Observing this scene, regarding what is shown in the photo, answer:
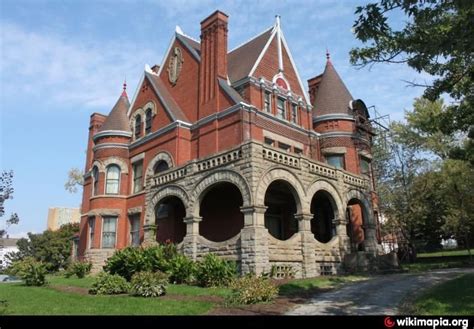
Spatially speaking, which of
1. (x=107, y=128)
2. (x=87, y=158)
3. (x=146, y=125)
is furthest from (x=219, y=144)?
(x=87, y=158)

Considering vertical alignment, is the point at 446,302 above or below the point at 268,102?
below

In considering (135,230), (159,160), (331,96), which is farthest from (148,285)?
(331,96)

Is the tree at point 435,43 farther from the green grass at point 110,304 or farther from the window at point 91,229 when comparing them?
the window at point 91,229

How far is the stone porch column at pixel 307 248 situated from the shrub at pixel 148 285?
7.17 m

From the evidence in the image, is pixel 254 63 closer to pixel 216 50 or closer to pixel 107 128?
pixel 216 50

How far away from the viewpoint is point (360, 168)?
27891 mm

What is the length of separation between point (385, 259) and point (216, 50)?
16.0 meters

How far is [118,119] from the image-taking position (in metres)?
30.0

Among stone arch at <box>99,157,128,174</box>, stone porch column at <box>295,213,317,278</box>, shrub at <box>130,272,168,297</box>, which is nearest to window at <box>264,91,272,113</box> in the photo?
stone porch column at <box>295,213,317,278</box>

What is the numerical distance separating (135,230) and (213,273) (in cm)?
1345

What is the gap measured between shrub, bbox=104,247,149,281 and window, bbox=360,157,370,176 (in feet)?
56.4

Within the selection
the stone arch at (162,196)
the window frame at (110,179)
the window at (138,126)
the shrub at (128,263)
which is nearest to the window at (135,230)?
the window frame at (110,179)

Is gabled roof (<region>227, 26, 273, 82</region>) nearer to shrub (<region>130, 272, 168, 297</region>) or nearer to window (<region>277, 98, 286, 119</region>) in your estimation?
window (<region>277, 98, 286, 119</region>)
